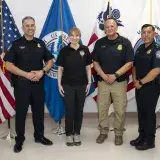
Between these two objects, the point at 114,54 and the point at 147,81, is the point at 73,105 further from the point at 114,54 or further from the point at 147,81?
the point at 147,81

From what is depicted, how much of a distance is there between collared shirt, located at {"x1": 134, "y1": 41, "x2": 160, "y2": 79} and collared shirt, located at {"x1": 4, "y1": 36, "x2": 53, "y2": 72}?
1141mm

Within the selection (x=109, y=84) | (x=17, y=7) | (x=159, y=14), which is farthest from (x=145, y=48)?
(x=17, y=7)

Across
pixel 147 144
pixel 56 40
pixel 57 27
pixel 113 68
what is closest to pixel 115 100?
pixel 113 68

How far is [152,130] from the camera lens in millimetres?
3082

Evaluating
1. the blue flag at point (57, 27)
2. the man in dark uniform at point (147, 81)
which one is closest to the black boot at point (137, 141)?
the man in dark uniform at point (147, 81)

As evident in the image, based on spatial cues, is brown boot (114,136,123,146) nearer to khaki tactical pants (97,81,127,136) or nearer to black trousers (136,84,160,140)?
khaki tactical pants (97,81,127,136)

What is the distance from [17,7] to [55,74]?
1275 millimetres

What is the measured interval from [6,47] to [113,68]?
1.45m

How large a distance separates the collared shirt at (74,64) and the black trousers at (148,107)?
2.31 feet

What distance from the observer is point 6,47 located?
350cm

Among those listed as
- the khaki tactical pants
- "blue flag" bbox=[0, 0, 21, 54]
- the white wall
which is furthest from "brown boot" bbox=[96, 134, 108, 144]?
"blue flag" bbox=[0, 0, 21, 54]

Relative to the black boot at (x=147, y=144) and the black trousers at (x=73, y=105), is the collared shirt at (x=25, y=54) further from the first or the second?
the black boot at (x=147, y=144)

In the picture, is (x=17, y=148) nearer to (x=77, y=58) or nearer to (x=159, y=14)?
(x=77, y=58)

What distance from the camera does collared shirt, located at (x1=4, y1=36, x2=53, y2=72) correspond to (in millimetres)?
3011
